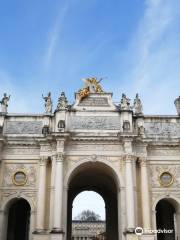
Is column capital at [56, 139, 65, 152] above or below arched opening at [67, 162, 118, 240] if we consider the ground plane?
above

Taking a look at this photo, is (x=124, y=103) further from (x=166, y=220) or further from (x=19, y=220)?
(x=19, y=220)

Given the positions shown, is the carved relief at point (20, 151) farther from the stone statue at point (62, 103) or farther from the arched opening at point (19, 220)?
the arched opening at point (19, 220)

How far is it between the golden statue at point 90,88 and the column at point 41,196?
16.2 ft

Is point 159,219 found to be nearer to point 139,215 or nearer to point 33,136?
point 139,215

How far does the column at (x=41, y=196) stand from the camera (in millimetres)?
19672

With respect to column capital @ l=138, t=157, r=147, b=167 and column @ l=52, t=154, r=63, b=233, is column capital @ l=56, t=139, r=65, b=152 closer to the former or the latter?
column @ l=52, t=154, r=63, b=233

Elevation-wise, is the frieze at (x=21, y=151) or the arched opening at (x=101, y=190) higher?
the frieze at (x=21, y=151)

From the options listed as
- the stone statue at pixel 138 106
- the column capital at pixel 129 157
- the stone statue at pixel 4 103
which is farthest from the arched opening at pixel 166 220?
the stone statue at pixel 4 103

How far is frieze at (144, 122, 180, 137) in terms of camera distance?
22.4m

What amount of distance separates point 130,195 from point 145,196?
1.03 m

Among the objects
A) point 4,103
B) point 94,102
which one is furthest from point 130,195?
point 4,103

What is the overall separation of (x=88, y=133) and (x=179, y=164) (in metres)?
5.91

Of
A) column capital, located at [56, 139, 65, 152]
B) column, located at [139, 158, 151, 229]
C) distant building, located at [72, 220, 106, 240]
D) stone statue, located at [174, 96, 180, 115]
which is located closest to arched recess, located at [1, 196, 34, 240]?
column capital, located at [56, 139, 65, 152]

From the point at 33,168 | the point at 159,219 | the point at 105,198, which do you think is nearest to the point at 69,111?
the point at 33,168
